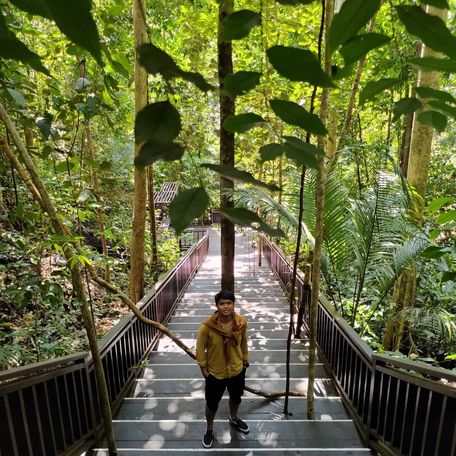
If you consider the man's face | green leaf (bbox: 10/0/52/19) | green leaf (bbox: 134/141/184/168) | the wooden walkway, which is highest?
green leaf (bbox: 10/0/52/19)

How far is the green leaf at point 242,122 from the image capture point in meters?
0.45

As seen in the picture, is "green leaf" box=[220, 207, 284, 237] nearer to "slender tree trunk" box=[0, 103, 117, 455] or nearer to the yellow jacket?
"slender tree trunk" box=[0, 103, 117, 455]

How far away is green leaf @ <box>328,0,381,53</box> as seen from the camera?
0.39 m

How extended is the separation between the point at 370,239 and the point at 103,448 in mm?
2971

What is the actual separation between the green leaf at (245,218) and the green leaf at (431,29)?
300 mm

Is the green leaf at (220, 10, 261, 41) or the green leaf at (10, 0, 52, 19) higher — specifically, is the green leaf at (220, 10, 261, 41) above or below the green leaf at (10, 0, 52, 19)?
above

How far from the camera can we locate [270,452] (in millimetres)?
2482

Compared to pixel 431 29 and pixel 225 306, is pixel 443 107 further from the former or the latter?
pixel 225 306

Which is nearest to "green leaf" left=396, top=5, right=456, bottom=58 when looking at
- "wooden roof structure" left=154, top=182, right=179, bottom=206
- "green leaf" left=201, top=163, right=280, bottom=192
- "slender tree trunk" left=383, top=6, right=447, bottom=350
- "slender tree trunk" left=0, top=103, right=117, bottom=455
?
"green leaf" left=201, top=163, right=280, bottom=192

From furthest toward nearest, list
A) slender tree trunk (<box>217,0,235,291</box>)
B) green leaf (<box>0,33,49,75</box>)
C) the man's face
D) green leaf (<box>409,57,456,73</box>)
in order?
the man's face → slender tree trunk (<box>217,0,235,291</box>) → green leaf (<box>409,57,456,73</box>) → green leaf (<box>0,33,49,75</box>)

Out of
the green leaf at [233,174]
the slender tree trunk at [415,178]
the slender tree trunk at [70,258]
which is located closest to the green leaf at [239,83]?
the green leaf at [233,174]

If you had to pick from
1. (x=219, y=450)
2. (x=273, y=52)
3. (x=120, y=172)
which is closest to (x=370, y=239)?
(x=219, y=450)

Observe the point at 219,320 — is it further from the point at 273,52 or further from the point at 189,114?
the point at 189,114

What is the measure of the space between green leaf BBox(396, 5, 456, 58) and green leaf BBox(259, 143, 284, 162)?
205 millimetres
